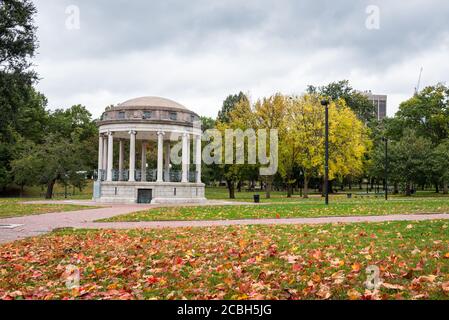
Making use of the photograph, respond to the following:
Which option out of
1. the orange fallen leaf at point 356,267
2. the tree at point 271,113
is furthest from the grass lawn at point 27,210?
the tree at point 271,113

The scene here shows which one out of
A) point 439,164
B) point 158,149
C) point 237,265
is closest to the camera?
point 237,265

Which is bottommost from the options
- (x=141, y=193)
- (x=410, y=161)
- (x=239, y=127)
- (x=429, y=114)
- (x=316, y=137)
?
(x=141, y=193)

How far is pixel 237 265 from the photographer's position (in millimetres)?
7441

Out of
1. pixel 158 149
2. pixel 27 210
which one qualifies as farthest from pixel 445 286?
pixel 158 149

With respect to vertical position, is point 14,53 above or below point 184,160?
above

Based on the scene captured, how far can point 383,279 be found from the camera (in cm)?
596

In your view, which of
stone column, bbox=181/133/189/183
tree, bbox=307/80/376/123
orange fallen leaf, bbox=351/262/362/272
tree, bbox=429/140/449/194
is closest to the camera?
orange fallen leaf, bbox=351/262/362/272

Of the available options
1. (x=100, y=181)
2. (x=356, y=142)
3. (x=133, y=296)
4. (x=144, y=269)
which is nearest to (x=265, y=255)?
(x=144, y=269)

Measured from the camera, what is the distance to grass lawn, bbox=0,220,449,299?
5.71 m

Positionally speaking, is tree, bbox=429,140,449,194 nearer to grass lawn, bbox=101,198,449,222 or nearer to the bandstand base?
grass lawn, bbox=101,198,449,222

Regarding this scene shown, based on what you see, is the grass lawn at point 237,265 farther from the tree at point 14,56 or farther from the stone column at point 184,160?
the stone column at point 184,160

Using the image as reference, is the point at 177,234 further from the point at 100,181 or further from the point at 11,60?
the point at 100,181

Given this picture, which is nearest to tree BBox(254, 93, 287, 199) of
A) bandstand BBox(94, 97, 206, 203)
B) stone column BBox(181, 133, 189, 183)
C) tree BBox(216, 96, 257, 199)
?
tree BBox(216, 96, 257, 199)

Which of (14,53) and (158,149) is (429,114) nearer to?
(158,149)
